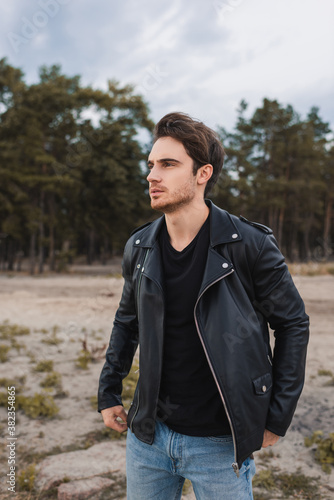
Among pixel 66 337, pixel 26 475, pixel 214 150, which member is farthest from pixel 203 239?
pixel 66 337

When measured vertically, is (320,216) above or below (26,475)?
above

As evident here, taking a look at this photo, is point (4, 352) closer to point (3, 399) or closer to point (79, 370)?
point (79, 370)

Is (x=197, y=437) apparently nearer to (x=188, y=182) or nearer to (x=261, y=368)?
(x=261, y=368)

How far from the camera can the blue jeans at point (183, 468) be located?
5.45 feet

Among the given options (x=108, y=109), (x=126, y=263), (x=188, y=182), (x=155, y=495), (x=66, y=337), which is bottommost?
(x=66, y=337)

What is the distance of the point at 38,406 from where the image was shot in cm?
478

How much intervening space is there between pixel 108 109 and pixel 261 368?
84.0ft

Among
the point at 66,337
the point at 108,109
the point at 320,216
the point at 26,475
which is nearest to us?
the point at 26,475

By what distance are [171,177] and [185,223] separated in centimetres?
24

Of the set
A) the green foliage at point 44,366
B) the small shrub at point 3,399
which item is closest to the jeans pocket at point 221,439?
the small shrub at point 3,399

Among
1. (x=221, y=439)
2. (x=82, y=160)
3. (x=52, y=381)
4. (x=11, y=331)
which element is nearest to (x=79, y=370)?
(x=52, y=381)

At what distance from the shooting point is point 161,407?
183cm

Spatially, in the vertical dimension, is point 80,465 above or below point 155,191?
below

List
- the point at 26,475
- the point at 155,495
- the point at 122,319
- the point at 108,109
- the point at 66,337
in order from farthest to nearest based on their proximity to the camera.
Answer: the point at 108,109 < the point at 66,337 < the point at 26,475 < the point at 122,319 < the point at 155,495
